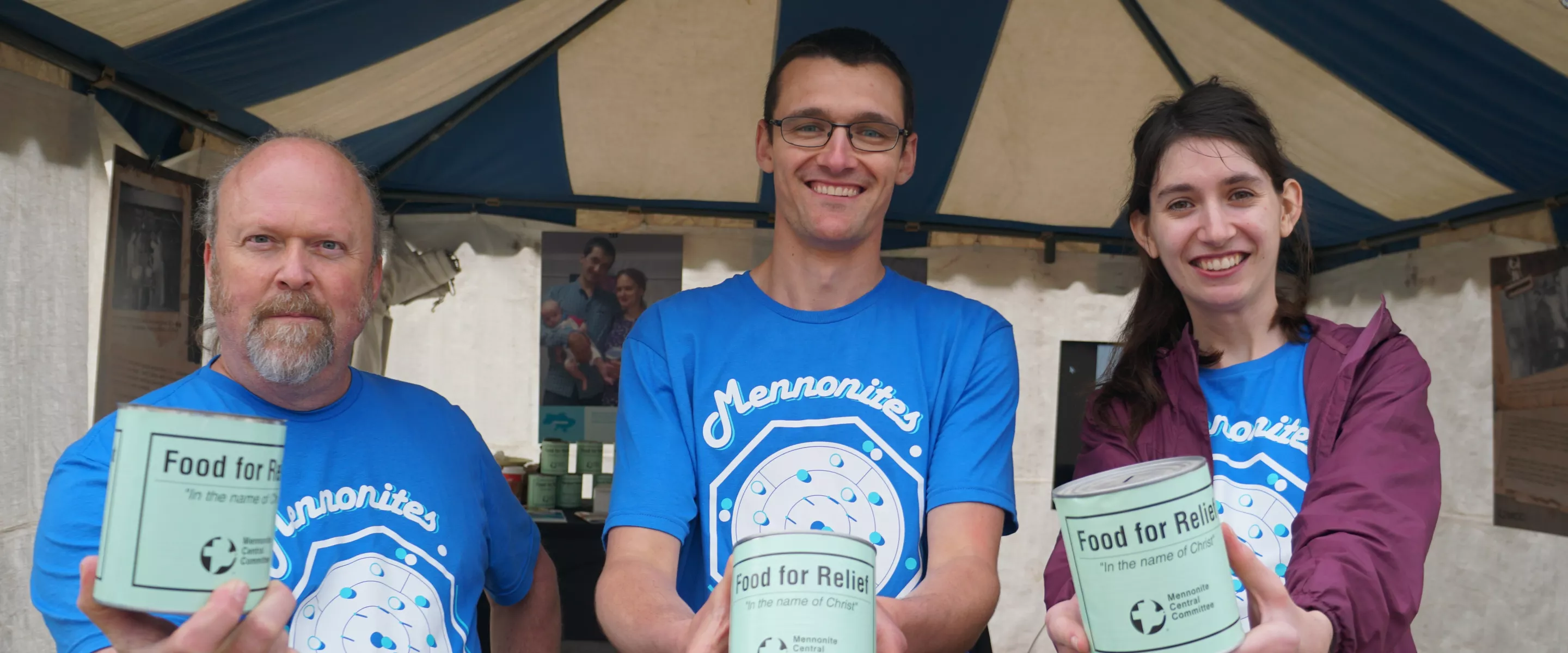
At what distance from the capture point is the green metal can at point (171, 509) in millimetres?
862

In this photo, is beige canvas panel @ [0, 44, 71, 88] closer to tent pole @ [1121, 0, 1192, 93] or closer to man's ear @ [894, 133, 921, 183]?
man's ear @ [894, 133, 921, 183]

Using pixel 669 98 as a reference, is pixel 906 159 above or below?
below

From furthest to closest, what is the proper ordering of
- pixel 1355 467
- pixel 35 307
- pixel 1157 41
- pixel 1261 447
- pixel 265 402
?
pixel 1157 41, pixel 35 307, pixel 265 402, pixel 1261 447, pixel 1355 467

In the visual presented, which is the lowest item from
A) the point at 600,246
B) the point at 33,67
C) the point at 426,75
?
the point at 600,246

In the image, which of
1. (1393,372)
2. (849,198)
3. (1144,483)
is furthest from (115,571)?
(1393,372)

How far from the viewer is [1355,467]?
47.6 inches

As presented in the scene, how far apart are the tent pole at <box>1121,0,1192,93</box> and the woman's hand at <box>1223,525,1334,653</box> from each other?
7.74 feet

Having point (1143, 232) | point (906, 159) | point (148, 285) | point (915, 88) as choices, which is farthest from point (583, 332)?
point (1143, 232)

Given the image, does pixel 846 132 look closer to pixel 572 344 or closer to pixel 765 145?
pixel 765 145

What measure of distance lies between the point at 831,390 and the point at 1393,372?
702 mm

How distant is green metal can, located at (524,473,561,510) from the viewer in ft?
11.9

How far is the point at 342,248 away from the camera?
1432 mm

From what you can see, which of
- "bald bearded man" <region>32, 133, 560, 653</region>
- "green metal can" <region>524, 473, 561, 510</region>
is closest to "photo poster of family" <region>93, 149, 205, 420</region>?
"bald bearded man" <region>32, 133, 560, 653</region>

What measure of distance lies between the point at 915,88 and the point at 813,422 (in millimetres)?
2015
